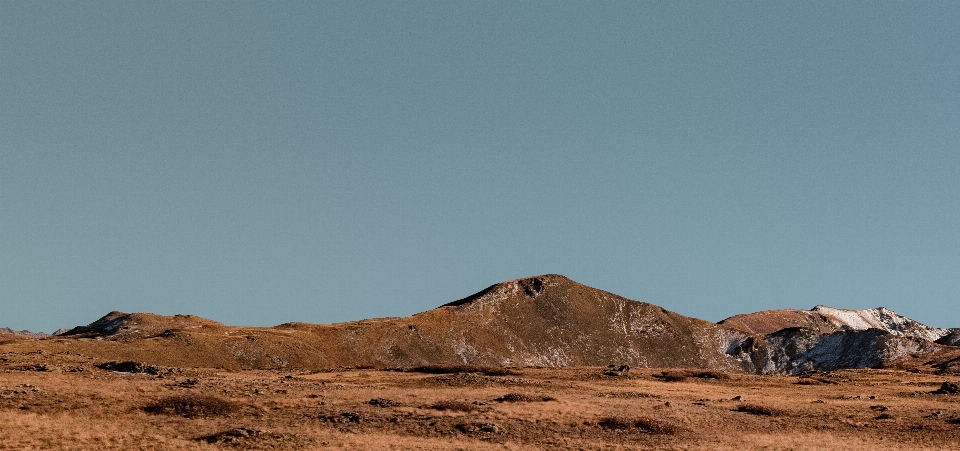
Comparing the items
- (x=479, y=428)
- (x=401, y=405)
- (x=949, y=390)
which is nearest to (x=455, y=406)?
(x=401, y=405)

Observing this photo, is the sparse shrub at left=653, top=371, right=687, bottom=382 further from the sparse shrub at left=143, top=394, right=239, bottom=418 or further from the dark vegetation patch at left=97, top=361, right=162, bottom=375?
the sparse shrub at left=143, top=394, right=239, bottom=418

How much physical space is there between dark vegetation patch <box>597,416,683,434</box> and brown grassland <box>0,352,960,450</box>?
0.15 metres

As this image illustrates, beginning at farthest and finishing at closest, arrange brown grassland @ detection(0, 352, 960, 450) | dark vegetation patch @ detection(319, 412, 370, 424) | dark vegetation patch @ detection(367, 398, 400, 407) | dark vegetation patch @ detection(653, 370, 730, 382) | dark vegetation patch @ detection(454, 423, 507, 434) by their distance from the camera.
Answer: dark vegetation patch @ detection(653, 370, 730, 382)
dark vegetation patch @ detection(367, 398, 400, 407)
dark vegetation patch @ detection(319, 412, 370, 424)
dark vegetation patch @ detection(454, 423, 507, 434)
brown grassland @ detection(0, 352, 960, 450)

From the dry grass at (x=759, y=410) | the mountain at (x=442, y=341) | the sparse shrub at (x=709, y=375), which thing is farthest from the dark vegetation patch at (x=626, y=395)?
the mountain at (x=442, y=341)

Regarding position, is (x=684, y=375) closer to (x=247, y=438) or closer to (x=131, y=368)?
(x=131, y=368)

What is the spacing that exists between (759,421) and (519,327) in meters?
115

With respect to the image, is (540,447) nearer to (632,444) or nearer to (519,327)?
(632,444)

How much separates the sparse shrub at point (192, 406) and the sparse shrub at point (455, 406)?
1505 centimetres

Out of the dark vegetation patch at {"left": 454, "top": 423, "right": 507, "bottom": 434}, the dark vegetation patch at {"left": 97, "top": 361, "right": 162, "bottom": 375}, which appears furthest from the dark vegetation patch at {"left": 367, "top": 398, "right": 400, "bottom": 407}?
the dark vegetation patch at {"left": 97, "top": 361, "right": 162, "bottom": 375}

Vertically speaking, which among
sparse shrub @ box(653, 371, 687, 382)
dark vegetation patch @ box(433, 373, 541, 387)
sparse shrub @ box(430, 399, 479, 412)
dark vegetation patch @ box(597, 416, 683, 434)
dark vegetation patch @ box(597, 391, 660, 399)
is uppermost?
sparse shrub @ box(653, 371, 687, 382)

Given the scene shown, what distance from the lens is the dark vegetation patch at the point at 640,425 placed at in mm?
63500

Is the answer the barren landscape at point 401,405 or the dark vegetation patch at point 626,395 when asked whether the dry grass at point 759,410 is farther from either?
the dark vegetation patch at point 626,395

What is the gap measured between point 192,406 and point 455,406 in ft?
63.2

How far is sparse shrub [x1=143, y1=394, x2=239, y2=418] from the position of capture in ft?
191
